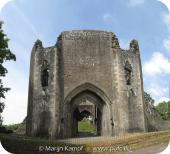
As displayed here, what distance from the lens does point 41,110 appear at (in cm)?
1700

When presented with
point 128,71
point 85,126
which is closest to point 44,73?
point 128,71

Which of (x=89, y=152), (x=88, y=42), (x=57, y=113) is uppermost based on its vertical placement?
(x=88, y=42)

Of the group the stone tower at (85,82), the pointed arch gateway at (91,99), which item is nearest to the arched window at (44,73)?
the stone tower at (85,82)

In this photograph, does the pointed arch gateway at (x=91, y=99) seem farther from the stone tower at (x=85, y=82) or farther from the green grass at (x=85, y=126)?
the green grass at (x=85, y=126)

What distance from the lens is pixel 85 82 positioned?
1778 cm

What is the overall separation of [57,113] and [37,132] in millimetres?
1353

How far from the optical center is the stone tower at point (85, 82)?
673 inches

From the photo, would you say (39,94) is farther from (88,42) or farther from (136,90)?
(136,90)

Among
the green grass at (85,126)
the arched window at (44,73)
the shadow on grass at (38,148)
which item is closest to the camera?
the shadow on grass at (38,148)

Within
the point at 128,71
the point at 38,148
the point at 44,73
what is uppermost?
Result: the point at 128,71

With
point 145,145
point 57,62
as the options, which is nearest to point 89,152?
point 145,145

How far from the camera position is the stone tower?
1709cm

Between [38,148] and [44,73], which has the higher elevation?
[44,73]

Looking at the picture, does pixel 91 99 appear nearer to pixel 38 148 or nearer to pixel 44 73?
pixel 44 73
